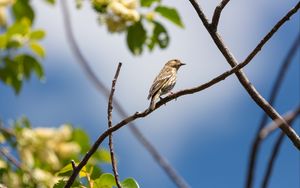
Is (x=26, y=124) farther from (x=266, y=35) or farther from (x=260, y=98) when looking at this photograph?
(x=266, y=35)

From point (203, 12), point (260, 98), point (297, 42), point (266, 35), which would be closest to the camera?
point (297, 42)

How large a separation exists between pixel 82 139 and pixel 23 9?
57.8 inches

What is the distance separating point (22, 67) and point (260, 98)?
141 inches

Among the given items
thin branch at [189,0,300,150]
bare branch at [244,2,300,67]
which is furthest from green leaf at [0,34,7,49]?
bare branch at [244,2,300,67]

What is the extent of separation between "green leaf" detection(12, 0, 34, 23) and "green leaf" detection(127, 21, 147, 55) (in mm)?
1116

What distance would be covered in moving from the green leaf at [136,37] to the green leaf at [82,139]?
0.80 m

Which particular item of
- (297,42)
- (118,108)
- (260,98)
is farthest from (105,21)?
(297,42)

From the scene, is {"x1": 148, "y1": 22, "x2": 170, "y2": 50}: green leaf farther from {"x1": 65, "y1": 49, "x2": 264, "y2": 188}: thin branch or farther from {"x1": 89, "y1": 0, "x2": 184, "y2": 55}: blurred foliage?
{"x1": 65, "y1": 49, "x2": 264, "y2": 188}: thin branch

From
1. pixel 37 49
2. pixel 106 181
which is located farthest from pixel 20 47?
pixel 106 181

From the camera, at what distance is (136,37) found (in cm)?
551

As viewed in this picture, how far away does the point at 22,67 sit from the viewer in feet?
20.2

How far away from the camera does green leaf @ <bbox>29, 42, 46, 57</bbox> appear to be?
6.13 metres

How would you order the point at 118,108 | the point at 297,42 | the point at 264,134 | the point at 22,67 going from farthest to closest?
the point at 22,67 < the point at 118,108 < the point at 297,42 < the point at 264,134

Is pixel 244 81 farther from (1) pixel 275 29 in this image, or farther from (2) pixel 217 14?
(1) pixel 275 29
